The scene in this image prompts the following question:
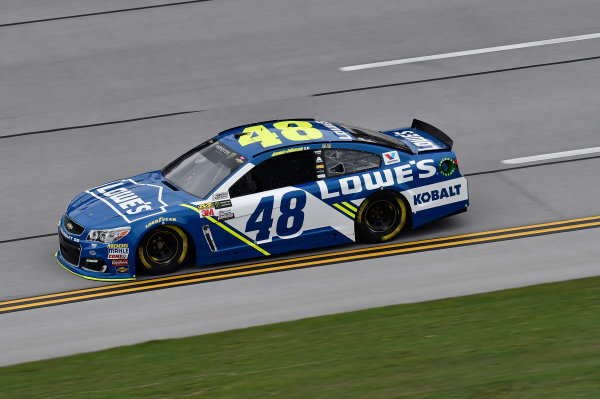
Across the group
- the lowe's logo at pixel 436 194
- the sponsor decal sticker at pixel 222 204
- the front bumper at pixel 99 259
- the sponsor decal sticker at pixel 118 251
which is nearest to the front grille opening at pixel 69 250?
the front bumper at pixel 99 259

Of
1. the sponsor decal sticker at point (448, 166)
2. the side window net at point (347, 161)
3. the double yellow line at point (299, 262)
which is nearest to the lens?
the double yellow line at point (299, 262)

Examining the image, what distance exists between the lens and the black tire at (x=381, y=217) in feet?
40.1

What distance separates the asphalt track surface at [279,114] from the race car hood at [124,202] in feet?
2.52

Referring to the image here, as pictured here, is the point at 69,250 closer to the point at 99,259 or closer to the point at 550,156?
the point at 99,259

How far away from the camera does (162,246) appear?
1159cm

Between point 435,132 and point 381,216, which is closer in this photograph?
point 381,216

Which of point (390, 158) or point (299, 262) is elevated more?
point (390, 158)

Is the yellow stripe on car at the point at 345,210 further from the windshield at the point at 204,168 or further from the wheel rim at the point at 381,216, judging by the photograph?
the windshield at the point at 204,168

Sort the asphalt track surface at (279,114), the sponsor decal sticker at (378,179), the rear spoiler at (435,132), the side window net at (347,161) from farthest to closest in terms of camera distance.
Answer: the rear spoiler at (435,132) → the side window net at (347,161) → the sponsor decal sticker at (378,179) → the asphalt track surface at (279,114)

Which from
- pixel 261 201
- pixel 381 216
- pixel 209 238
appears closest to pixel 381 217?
pixel 381 216

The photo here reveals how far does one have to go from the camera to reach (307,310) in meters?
10.7

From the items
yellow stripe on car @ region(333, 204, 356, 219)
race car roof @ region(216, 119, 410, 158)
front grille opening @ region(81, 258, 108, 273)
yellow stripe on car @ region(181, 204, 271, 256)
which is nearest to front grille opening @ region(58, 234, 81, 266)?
front grille opening @ region(81, 258, 108, 273)

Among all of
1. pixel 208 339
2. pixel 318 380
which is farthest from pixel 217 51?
pixel 318 380

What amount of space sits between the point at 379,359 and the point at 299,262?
10.9ft
